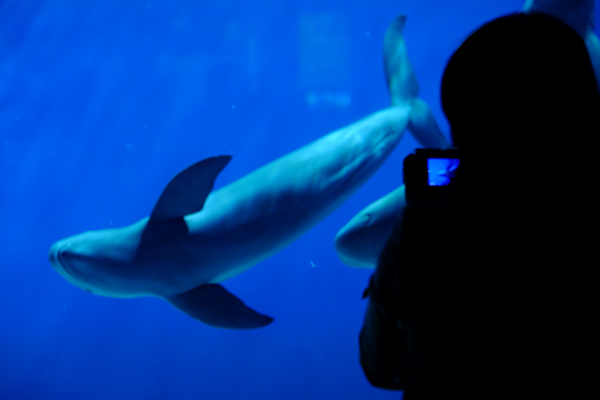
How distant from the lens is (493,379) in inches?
34.0

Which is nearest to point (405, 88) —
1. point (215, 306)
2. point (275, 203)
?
point (275, 203)

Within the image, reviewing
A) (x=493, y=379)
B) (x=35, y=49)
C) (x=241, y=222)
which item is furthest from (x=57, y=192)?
(x=493, y=379)

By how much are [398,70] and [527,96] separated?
21.1 feet

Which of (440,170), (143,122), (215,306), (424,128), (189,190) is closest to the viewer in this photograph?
(440,170)

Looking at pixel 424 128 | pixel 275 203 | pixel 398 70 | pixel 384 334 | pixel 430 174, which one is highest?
pixel 398 70

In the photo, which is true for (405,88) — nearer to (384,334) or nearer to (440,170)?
(440,170)

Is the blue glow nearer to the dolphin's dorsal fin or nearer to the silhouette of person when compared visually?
the silhouette of person

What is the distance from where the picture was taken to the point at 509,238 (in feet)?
2.69

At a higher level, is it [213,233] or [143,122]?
[143,122]

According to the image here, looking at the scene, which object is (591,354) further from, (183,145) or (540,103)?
(183,145)

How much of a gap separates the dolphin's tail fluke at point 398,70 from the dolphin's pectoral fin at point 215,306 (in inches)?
163

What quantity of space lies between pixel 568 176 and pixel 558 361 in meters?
0.38

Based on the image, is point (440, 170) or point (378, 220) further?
point (378, 220)

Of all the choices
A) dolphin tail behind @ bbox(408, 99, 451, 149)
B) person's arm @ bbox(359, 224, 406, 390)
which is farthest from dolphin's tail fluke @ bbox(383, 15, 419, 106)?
person's arm @ bbox(359, 224, 406, 390)
